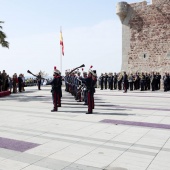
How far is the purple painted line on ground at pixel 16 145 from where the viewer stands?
5469 mm

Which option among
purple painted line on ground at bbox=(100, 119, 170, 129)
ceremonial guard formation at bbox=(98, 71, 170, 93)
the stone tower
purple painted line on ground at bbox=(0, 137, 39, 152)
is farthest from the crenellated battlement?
purple painted line on ground at bbox=(0, 137, 39, 152)

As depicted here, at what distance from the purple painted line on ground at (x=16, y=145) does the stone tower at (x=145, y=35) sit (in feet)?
67.1

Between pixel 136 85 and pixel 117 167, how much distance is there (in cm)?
1865

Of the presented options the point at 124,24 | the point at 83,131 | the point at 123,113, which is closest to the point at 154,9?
the point at 124,24

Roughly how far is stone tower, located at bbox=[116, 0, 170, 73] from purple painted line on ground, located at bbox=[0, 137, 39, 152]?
2046 cm

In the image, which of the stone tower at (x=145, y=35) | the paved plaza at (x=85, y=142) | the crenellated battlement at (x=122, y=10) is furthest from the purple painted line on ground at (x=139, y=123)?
the crenellated battlement at (x=122, y=10)

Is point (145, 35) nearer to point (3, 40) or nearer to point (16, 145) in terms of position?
point (3, 40)

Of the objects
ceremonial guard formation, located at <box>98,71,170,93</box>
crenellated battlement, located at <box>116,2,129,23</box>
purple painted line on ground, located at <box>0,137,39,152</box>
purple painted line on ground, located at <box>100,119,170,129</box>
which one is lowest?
purple painted line on ground, located at <box>0,137,39,152</box>

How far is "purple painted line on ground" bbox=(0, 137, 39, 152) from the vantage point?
5.47 meters

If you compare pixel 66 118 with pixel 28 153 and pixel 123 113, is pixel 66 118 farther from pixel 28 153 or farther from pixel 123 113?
pixel 28 153

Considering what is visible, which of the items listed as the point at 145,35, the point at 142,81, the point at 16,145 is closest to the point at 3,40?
the point at 142,81

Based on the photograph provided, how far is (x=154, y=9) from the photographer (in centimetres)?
2494

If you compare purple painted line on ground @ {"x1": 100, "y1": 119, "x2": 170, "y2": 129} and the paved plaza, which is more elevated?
purple painted line on ground @ {"x1": 100, "y1": 119, "x2": 170, "y2": 129}

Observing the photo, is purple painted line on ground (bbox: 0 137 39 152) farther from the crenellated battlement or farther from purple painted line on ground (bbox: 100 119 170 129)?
the crenellated battlement
